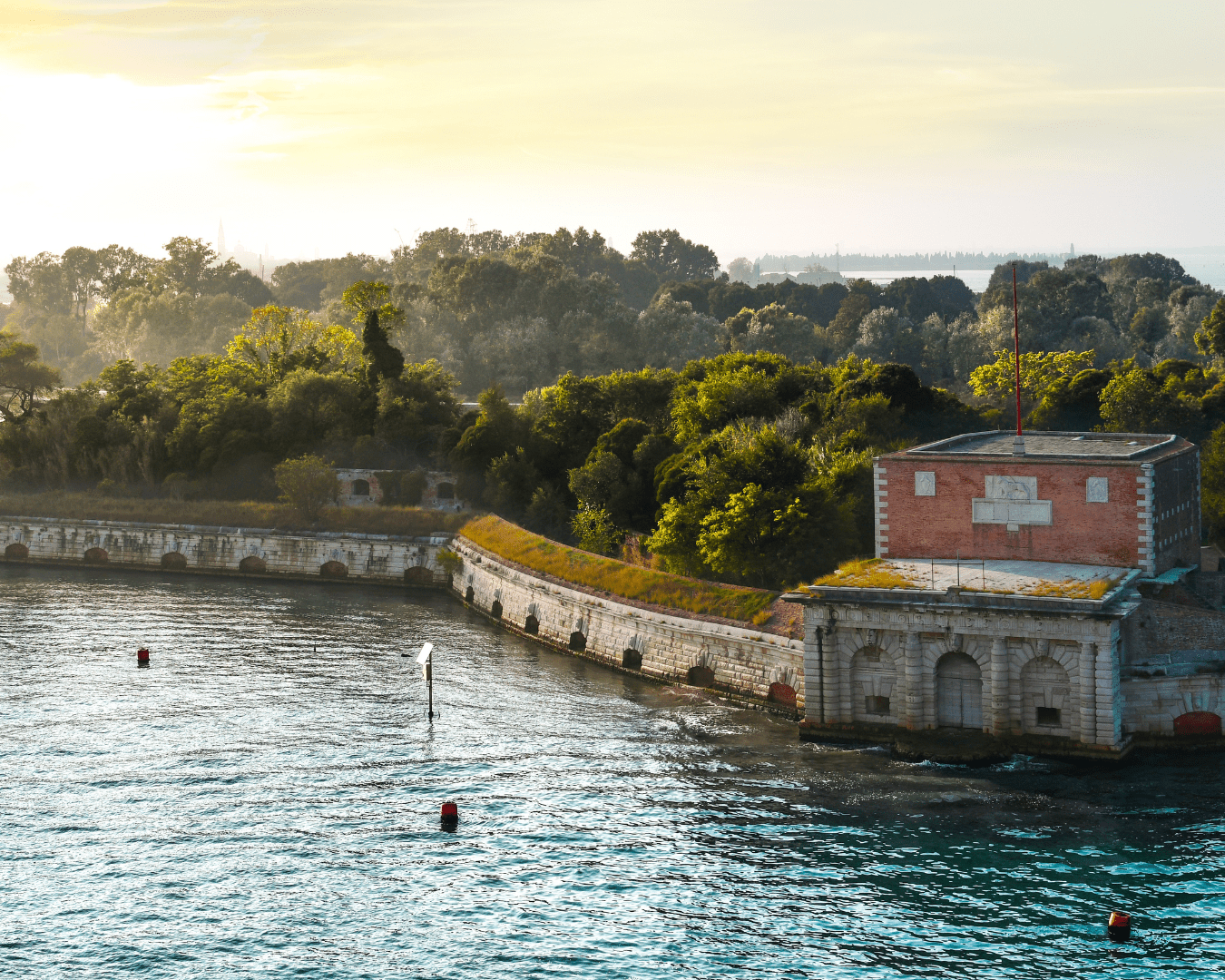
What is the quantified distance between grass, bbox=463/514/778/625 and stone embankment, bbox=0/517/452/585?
6.47 meters

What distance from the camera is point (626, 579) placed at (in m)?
56.1

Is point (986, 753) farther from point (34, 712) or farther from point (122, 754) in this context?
point (34, 712)

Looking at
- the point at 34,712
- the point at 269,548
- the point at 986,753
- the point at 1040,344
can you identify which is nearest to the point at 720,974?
the point at 986,753

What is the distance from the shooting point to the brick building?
40.5m

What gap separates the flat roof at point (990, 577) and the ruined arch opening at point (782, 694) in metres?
4.11

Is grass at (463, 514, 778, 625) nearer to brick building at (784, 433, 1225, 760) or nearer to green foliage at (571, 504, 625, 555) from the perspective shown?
green foliage at (571, 504, 625, 555)

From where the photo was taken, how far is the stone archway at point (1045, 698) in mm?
40719

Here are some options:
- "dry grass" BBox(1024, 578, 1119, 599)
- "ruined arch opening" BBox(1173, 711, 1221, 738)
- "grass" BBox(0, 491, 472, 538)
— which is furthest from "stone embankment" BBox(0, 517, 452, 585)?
"ruined arch opening" BBox(1173, 711, 1221, 738)

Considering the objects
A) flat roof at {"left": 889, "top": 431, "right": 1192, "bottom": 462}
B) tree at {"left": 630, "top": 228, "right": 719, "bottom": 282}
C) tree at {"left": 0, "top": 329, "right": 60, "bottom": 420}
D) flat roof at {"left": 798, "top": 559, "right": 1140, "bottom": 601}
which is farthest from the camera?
tree at {"left": 630, "top": 228, "right": 719, "bottom": 282}

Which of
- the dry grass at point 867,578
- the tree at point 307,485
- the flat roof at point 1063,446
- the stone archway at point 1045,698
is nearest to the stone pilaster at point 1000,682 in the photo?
the stone archway at point 1045,698

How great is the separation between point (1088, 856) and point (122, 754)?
29803 mm

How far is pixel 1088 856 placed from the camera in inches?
1325

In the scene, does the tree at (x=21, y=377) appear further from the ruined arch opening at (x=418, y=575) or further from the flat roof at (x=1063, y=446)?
the flat roof at (x=1063, y=446)

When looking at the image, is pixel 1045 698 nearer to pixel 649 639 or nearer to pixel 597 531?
pixel 649 639
